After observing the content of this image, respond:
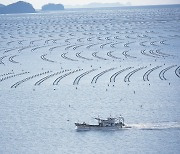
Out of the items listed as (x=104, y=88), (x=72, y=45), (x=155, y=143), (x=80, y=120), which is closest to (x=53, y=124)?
(x=80, y=120)

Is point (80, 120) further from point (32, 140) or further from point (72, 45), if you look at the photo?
point (72, 45)

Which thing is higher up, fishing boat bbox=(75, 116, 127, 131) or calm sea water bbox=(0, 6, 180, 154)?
fishing boat bbox=(75, 116, 127, 131)

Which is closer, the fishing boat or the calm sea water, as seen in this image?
the calm sea water

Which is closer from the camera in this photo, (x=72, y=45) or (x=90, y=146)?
(x=90, y=146)

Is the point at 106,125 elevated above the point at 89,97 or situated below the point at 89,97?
above

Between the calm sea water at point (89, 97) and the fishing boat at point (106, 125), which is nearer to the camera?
the calm sea water at point (89, 97)

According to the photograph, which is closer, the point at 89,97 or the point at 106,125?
the point at 106,125

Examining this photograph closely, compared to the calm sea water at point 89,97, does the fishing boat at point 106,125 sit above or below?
above

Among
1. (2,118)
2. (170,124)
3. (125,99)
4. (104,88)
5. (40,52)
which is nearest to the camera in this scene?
(170,124)
